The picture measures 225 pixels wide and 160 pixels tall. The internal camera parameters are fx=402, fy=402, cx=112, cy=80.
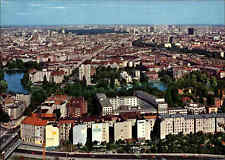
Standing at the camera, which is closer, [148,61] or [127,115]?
[127,115]

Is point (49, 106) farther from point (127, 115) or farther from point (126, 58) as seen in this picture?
point (126, 58)

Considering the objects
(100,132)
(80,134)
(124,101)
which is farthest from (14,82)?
(100,132)

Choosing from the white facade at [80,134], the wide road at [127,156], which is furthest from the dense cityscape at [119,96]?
the wide road at [127,156]

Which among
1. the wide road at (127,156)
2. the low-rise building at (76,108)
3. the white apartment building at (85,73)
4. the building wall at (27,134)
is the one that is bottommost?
the wide road at (127,156)

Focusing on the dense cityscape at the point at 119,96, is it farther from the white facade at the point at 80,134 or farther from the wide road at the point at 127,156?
the wide road at the point at 127,156

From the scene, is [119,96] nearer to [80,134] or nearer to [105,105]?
[105,105]

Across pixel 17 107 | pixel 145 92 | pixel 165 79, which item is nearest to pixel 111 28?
pixel 165 79

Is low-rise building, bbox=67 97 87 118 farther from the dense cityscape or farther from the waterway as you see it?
the waterway
